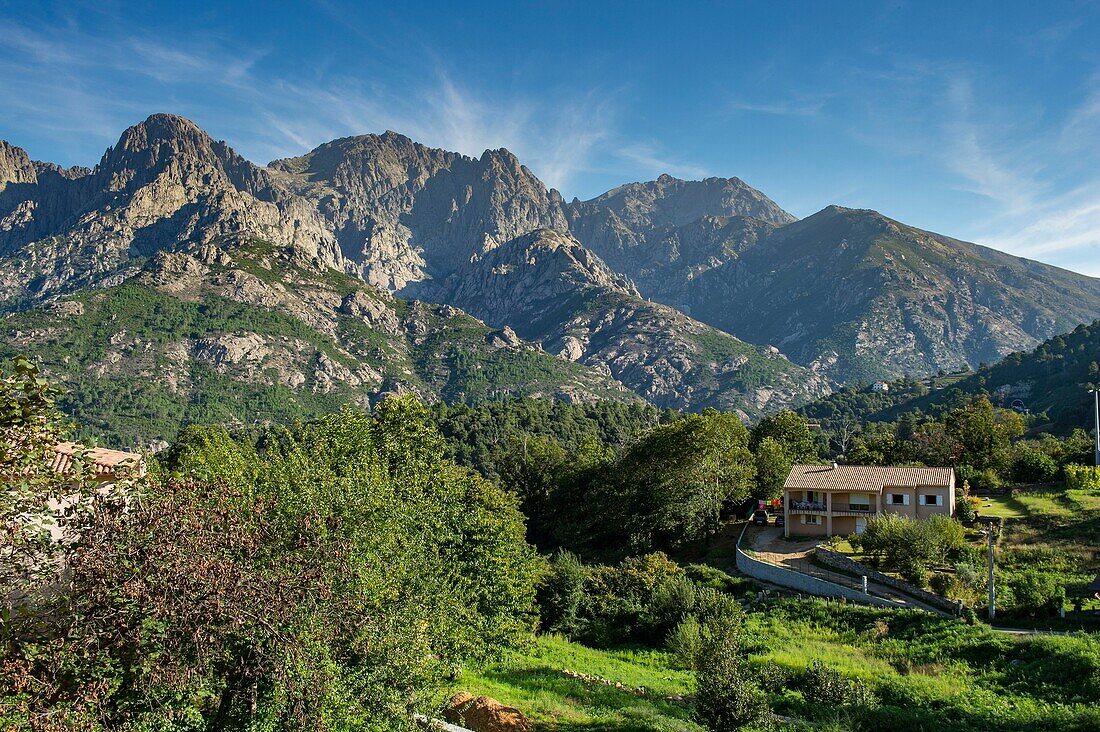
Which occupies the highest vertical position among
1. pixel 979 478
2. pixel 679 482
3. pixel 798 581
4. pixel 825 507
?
pixel 979 478

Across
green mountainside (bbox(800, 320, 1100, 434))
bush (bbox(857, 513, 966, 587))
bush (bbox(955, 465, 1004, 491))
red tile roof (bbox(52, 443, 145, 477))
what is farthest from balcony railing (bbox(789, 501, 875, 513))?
green mountainside (bbox(800, 320, 1100, 434))

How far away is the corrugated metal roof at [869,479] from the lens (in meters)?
47.0

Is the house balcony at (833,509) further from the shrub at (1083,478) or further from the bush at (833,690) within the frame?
the bush at (833,690)

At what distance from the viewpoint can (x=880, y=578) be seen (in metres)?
36.7

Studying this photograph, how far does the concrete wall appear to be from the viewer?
34594 mm

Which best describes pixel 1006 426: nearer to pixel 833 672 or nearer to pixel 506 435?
pixel 833 672

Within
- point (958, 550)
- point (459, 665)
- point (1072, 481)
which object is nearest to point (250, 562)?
point (459, 665)

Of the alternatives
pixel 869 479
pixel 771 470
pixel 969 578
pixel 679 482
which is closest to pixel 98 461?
pixel 969 578

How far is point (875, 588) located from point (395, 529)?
97.2 feet

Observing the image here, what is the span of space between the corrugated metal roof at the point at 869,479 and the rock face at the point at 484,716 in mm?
36132

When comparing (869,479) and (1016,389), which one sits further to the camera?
(1016,389)

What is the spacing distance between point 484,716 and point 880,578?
27797 mm

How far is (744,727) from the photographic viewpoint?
18.2 m

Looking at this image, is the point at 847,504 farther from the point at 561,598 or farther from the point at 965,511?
the point at 561,598
